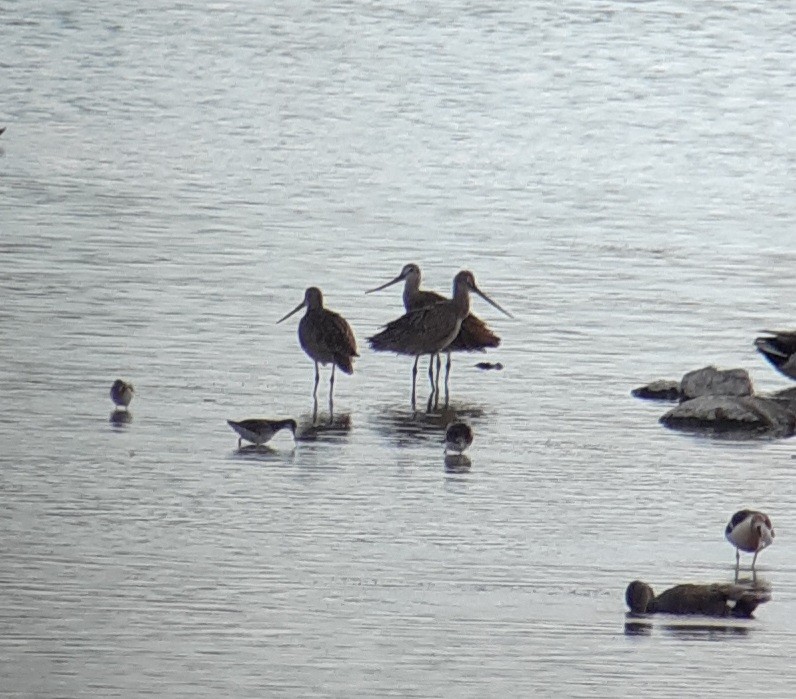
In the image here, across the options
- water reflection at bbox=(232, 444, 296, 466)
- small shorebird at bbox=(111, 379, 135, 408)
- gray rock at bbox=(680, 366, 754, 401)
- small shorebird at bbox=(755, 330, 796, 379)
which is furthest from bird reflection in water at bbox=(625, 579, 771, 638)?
small shorebird at bbox=(755, 330, 796, 379)

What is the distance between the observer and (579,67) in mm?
41812

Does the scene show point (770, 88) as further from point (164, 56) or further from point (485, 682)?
point (485, 682)

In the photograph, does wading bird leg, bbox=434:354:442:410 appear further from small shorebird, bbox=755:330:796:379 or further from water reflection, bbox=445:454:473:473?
small shorebird, bbox=755:330:796:379

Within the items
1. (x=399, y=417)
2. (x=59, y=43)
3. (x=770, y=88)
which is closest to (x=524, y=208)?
(x=399, y=417)

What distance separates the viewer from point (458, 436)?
47.6 ft

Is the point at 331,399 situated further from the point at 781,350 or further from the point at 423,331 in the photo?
the point at 781,350

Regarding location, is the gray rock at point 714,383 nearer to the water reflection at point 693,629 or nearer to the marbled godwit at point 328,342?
the marbled godwit at point 328,342

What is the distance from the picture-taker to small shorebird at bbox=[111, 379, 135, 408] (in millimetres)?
15332

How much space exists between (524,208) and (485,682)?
16.3 metres

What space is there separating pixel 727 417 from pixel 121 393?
3969 millimetres

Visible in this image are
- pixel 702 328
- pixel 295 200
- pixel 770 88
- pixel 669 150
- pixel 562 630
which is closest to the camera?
pixel 562 630

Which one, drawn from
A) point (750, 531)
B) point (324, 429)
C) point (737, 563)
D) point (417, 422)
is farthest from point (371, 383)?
point (750, 531)

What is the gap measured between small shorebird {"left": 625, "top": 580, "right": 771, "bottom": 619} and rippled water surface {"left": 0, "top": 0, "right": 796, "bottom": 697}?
113 mm

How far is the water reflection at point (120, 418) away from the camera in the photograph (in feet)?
49.5
